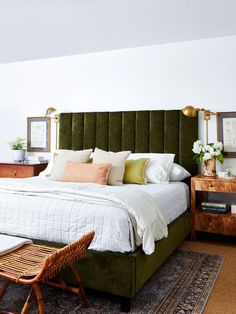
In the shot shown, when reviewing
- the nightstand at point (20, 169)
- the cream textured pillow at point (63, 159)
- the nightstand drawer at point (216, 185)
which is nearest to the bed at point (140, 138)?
the nightstand drawer at point (216, 185)

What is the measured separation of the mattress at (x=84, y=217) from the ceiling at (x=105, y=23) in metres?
1.75

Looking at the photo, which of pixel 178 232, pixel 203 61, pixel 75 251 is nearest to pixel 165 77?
pixel 203 61

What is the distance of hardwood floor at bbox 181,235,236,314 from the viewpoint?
208 centimetres

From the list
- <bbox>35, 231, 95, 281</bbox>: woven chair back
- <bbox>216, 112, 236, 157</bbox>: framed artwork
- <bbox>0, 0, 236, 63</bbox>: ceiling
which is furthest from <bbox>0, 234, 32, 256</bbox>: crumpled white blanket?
<bbox>216, 112, 236, 157</bbox>: framed artwork

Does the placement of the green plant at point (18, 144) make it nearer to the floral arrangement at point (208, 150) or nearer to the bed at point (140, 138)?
the bed at point (140, 138)

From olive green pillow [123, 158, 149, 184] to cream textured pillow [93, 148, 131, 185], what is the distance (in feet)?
0.34

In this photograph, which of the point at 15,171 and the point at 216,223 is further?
the point at 15,171

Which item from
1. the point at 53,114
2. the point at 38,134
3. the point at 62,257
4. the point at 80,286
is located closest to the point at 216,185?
the point at 80,286

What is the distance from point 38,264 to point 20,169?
2772 mm

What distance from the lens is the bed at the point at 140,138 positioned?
2.15m

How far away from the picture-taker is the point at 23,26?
3.37 metres

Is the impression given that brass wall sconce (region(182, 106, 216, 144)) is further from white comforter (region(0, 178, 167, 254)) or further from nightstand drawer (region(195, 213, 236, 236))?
white comforter (region(0, 178, 167, 254))

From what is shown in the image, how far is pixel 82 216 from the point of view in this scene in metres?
2.13

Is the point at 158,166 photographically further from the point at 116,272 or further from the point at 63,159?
the point at 116,272
